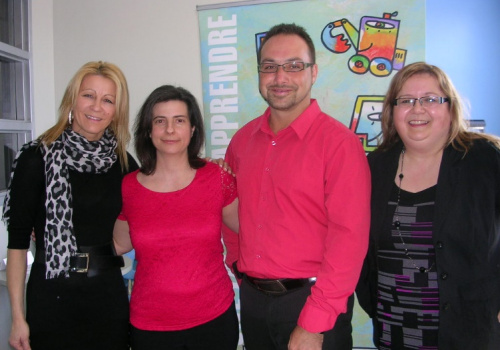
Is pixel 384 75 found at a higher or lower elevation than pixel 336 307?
higher

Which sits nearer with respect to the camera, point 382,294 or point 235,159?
point 382,294

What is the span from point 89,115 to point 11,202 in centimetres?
45

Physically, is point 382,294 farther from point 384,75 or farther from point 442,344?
point 384,75

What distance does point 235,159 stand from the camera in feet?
5.92

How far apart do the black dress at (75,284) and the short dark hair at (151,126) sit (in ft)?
0.71

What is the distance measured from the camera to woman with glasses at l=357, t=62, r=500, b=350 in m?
1.36

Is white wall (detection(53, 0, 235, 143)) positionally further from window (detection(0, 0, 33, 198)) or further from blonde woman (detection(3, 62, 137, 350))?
blonde woman (detection(3, 62, 137, 350))

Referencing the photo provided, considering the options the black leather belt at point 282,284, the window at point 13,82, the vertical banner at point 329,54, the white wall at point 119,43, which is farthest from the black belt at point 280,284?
the window at point 13,82

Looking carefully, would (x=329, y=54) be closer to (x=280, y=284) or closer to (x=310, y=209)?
(x=310, y=209)

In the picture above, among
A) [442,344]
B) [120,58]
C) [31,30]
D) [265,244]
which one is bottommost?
[442,344]

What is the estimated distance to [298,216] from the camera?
4.87 ft

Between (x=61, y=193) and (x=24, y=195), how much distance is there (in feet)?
0.46

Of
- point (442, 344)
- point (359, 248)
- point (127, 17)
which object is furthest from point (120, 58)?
point (442, 344)

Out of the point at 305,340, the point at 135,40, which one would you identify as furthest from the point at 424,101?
the point at 135,40
